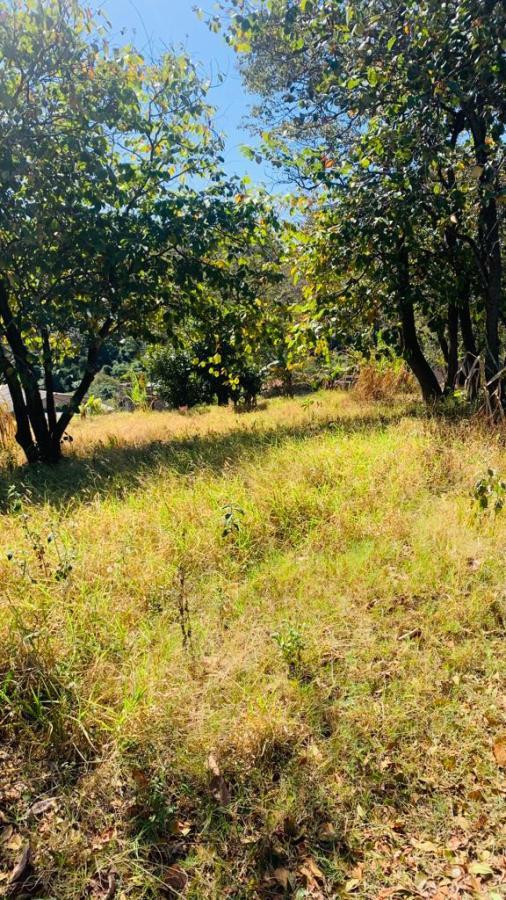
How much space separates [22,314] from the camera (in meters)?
6.20

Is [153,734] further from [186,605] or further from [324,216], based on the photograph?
[324,216]

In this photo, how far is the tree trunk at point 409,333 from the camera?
22.1 feet

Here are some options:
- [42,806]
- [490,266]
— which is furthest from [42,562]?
[490,266]

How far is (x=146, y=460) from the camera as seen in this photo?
6223mm

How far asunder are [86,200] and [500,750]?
270 inches

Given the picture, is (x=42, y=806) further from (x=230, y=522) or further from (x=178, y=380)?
(x=178, y=380)

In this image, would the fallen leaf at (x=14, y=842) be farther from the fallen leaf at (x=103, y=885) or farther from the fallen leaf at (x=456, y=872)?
the fallen leaf at (x=456, y=872)

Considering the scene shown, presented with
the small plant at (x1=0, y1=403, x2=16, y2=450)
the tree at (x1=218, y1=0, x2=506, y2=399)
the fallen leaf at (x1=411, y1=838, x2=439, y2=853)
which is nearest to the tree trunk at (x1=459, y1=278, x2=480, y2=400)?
the tree at (x1=218, y1=0, x2=506, y2=399)

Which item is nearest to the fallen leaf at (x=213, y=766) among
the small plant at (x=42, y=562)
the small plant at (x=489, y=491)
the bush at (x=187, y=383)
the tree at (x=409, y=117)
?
the small plant at (x=42, y=562)

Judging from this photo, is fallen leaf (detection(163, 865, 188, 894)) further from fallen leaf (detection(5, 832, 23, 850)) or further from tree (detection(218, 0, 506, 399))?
tree (detection(218, 0, 506, 399))

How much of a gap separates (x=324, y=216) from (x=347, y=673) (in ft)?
18.3

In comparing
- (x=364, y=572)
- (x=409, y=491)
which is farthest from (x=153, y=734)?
(x=409, y=491)

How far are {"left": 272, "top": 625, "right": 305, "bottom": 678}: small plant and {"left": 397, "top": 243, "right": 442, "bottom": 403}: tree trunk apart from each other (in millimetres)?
5362

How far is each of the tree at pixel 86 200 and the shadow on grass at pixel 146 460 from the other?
84cm
